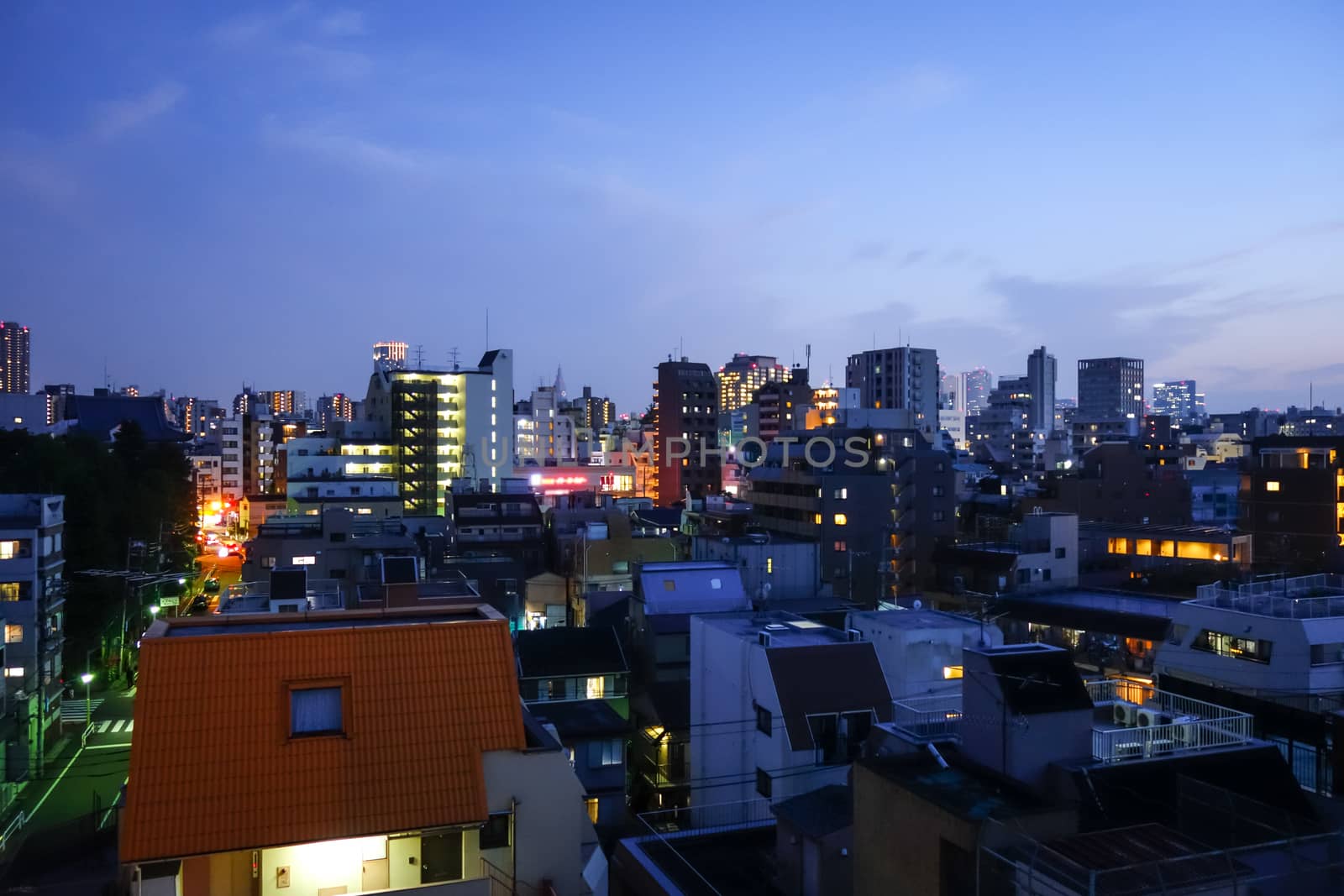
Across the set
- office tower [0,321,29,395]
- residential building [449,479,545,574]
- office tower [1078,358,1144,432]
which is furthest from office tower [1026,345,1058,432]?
office tower [0,321,29,395]

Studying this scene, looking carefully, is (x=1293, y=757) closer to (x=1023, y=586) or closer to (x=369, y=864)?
(x=369, y=864)

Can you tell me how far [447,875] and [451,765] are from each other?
31.2 inches

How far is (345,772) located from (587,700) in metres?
10.7

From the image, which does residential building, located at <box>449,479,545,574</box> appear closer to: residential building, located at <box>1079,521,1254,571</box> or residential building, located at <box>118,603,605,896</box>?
residential building, located at <box>1079,521,1254,571</box>

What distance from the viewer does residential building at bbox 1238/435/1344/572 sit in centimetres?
3038

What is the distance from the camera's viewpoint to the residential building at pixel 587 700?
14.6 meters

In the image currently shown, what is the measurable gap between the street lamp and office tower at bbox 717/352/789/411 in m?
79.7

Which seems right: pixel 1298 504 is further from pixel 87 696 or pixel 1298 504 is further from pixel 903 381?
pixel 903 381

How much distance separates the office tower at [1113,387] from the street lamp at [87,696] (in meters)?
114

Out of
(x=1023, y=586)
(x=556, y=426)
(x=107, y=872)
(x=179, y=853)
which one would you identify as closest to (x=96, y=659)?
(x=107, y=872)

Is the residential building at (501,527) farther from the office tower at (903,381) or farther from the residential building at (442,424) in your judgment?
the office tower at (903,381)

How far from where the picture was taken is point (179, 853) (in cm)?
587

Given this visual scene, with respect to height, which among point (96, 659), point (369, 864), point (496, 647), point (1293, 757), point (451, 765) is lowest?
point (96, 659)

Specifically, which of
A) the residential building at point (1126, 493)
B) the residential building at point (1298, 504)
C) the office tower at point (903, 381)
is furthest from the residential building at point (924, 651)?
the office tower at point (903, 381)
